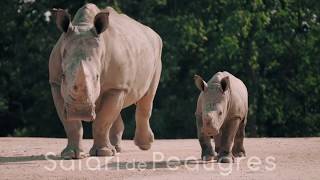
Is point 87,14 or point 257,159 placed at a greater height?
point 87,14

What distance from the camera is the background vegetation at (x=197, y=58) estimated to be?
27.1m

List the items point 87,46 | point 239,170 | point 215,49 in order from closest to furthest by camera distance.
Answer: point 239,170 < point 87,46 < point 215,49

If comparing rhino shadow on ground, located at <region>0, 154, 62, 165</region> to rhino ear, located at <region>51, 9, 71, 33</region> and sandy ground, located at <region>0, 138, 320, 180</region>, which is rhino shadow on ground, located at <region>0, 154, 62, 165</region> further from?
rhino ear, located at <region>51, 9, 71, 33</region>

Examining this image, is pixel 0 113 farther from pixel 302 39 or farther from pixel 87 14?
pixel 87 14

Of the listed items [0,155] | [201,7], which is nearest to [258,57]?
[201,7]

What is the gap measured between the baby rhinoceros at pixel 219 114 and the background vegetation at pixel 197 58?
1389 centimetres

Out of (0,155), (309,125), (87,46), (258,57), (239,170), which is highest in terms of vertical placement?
(87,46)

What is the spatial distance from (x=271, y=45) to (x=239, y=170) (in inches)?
707

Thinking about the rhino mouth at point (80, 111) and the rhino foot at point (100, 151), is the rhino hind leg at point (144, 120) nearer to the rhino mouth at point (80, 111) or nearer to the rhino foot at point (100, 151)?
the rhino foot at point (100, 151)

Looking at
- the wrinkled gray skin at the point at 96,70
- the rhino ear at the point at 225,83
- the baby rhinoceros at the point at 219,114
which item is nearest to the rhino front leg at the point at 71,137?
the wrinkled gray skin at the point at 96,70

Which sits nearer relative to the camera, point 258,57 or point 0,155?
point 0,155

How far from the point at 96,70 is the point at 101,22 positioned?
2.45ft

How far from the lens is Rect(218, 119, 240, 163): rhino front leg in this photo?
11.8m

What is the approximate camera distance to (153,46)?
1448 cm
